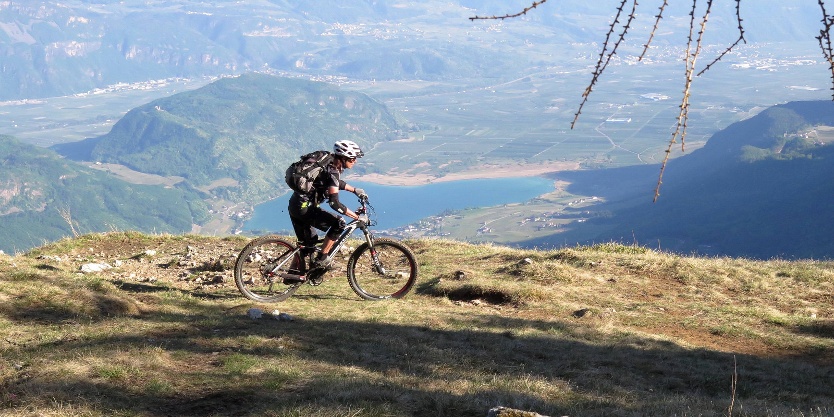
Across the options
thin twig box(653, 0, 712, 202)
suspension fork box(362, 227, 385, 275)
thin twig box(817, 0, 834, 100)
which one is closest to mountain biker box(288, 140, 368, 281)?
suspension fork box(362, 227, 385, 275)

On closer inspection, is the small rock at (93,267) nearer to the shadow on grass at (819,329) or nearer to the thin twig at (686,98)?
the thin twig at (686,98)

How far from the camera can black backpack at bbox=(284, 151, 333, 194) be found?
11.6 m

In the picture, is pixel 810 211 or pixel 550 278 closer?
pixel 550 278

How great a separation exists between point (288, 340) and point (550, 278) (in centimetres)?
716

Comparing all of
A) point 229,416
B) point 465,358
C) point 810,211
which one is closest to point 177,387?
point 229,416

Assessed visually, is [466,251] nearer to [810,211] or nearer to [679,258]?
[679,258]

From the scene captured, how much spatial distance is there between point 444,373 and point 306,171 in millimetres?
4872

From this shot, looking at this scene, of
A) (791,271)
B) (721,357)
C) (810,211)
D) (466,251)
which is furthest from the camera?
(810,211)

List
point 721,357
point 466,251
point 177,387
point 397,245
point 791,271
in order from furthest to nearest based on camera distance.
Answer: point 466,251, point 791,271, point 397,245, point 721,357, point 177,387

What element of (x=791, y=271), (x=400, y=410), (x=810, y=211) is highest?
(x=400, y=410)

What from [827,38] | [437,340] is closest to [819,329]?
[437,340]

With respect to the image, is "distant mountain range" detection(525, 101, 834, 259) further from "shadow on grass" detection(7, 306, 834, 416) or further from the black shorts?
"shadow on grass" detection(7, 306, 834, 416)

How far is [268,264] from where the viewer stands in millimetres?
12344

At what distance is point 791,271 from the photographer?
52.5ft
